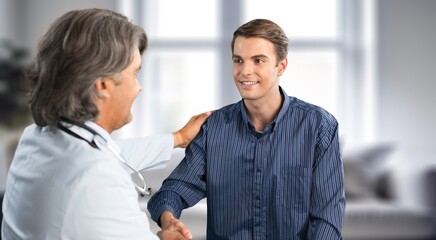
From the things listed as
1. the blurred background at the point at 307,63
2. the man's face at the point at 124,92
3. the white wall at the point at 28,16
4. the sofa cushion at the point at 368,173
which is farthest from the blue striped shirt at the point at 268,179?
the white wall at the point at 28,16

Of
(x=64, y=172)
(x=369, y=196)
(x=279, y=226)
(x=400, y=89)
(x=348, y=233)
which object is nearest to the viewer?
(x=64, y=172)

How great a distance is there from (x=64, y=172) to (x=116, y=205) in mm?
113

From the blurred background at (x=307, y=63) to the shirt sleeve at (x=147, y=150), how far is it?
340cm

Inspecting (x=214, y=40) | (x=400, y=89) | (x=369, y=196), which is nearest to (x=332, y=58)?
(x=400, y=89)

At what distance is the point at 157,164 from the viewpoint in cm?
211

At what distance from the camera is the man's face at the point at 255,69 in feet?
6.73

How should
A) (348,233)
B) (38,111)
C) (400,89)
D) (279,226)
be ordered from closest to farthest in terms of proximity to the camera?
1. (38,111)
2. (279,226)
3. (348,233)
4. (400,89)

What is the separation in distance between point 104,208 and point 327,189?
848mm

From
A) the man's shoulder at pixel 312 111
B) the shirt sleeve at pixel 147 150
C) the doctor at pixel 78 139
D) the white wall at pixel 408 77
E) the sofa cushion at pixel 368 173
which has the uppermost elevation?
the doctor at pixel 78 139

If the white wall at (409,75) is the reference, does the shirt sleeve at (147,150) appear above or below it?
above

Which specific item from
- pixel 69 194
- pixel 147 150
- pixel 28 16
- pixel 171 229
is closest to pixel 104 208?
pixel 69 194

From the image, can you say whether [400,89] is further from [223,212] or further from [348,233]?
[223,212]

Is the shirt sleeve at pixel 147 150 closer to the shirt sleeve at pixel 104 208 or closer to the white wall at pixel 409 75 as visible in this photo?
the shirt sleeve at pixel 104 208

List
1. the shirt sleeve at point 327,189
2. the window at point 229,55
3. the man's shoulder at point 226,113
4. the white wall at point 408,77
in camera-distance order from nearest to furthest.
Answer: the shirt sleeve at point 327,189
the man's shoulder at point 226,113
the white wall at point 408,77
the window at point 229,55
